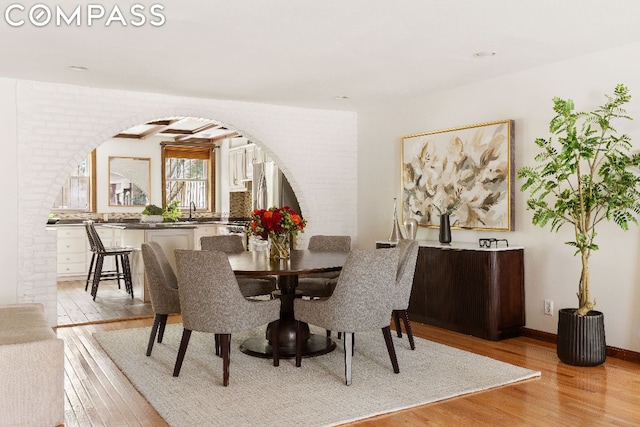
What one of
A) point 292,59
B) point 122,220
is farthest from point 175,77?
point 122,220

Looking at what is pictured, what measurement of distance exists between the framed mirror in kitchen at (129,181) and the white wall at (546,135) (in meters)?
5.43

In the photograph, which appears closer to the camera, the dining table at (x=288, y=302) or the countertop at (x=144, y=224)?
the dining table at (x=288, y=302)

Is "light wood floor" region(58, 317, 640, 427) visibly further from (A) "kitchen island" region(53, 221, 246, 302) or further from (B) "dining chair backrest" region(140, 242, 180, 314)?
(A) "kitchen island" region(53, 221, 246, 302)

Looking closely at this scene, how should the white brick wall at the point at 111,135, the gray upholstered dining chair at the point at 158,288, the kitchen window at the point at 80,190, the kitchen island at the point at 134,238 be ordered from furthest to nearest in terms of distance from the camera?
1. the kitchen window at the point at 80,190
2. the kitchen island at the point at 134,238
3. the white brick wall at the point at 111,135
4. the gray upholstered dining chair at the point at 158,288

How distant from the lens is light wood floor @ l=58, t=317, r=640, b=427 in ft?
10.6

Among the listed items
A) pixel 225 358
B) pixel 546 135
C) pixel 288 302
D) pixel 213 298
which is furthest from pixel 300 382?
pixel 546 135

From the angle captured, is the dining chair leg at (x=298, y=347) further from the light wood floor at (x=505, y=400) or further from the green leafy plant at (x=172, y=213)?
the green leafy plant at (x=172, y=213)

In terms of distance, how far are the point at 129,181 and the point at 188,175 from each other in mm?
1216

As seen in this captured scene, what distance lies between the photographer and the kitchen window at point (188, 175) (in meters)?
11.0

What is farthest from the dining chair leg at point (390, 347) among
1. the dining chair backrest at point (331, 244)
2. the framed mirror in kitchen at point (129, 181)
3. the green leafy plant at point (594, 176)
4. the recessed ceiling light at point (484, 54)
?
the framed mirror in kitchen at point (129, 181)

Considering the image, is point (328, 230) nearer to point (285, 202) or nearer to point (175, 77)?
point (285, 202)

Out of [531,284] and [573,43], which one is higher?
[573,43]

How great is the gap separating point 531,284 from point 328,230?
2824mm

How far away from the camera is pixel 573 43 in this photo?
14.6 ft
